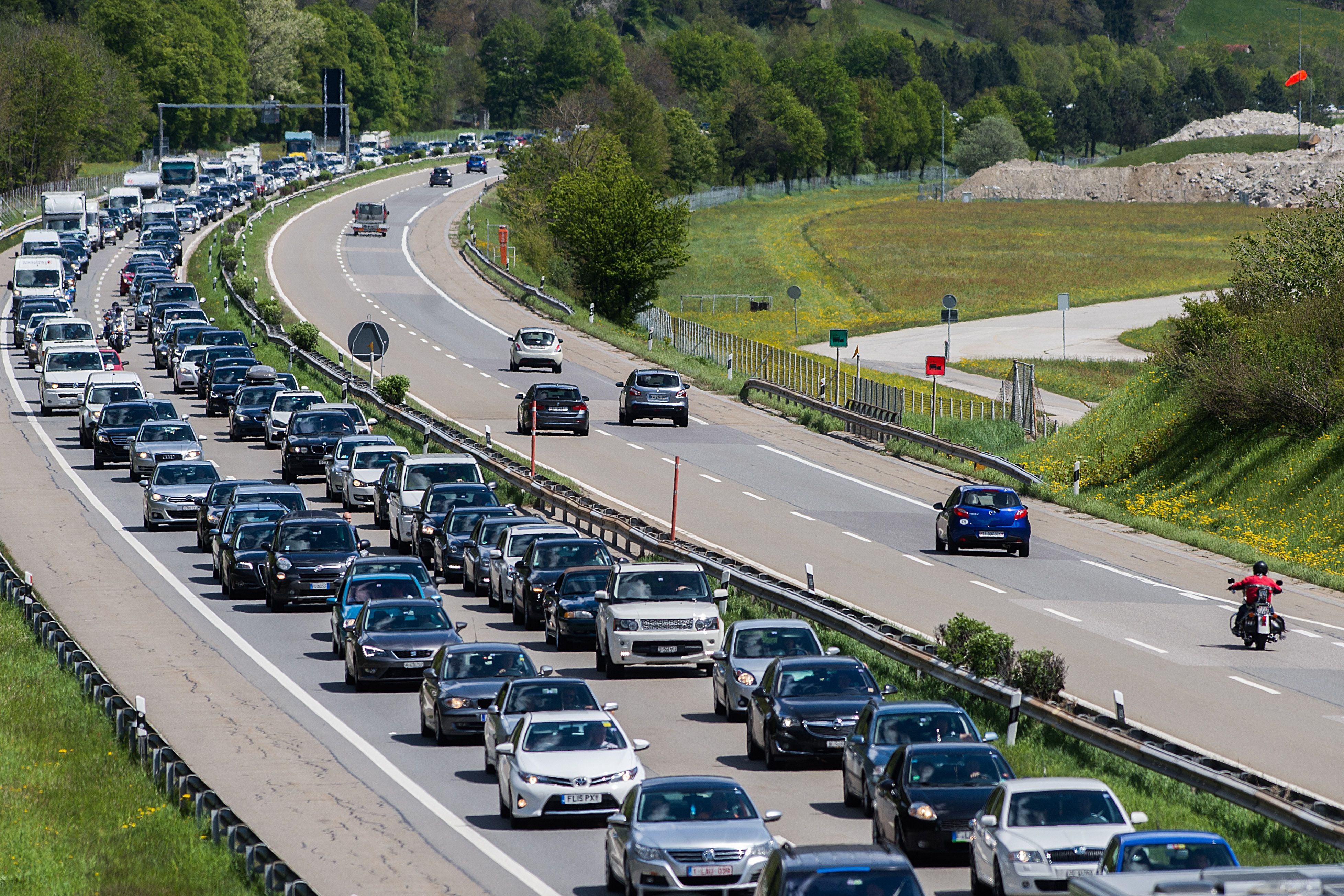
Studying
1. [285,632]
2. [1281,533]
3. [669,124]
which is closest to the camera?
[285,632]

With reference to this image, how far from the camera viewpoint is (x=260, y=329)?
6944 cm

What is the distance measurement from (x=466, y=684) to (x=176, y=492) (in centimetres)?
1925

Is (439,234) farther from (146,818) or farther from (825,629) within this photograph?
(146,818)

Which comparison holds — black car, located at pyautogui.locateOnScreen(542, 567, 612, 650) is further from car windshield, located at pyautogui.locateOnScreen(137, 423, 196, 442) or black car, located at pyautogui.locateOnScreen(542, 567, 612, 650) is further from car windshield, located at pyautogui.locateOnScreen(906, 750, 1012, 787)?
car windshield, located at pyautogui.locateOnScreen(137, 423, 196, 442)

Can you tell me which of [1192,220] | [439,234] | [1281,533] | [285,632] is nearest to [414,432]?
[285,632]

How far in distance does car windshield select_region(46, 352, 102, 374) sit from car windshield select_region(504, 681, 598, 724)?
39.6m

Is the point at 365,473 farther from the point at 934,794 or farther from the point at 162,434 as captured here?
the point at 934,794

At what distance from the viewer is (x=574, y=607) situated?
2953cm

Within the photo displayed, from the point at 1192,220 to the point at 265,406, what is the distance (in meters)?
147

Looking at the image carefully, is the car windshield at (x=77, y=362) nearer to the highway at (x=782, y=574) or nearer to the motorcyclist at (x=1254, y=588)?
the highway at (x=782, y=574)

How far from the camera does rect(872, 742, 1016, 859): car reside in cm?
1730

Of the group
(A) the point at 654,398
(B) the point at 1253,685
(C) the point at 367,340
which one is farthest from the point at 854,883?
(A) the point at 654,398

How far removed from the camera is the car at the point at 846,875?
1338 centimetres

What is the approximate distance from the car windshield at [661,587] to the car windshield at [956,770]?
10.2 m
